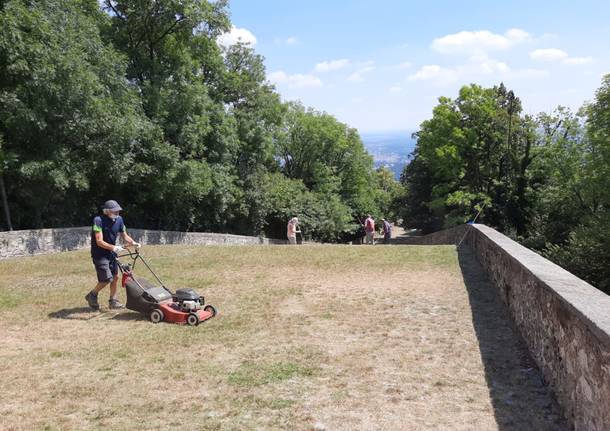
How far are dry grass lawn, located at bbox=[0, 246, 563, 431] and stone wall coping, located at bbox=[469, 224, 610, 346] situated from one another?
976 millimetres

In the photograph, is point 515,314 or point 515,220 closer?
point 515,314

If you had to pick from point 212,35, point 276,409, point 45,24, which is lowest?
point 276,409

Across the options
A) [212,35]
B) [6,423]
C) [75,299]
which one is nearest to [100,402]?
[6,423]

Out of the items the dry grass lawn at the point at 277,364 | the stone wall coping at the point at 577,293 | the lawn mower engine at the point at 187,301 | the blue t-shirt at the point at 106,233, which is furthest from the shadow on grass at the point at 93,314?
the stone wall coping at the point at 577,293

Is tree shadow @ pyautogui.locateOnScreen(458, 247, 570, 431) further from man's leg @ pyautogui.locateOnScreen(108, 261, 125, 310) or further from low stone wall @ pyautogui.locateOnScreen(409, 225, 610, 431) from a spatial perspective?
man's leg @ pyautogui.locateOnScreen(108, 261, 125, 310)

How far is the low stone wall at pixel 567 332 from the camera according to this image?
3436 millimetres

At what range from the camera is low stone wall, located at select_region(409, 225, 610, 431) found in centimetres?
344

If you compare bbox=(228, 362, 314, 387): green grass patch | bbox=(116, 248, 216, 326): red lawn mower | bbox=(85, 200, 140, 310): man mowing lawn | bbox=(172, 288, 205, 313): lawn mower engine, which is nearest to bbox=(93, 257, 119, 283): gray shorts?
bbox=(85, 200, 140, 310): man mowing lawn

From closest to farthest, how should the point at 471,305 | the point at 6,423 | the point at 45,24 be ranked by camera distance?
the point at 6,423
the point at 471,305
the point at 45,24

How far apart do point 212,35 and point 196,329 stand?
74.4 feet

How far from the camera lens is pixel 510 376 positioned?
507 centimetres

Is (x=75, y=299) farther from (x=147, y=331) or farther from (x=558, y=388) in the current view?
(x=558, y=388)

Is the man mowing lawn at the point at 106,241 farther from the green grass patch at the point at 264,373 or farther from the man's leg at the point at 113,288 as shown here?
the green grass patch at the point at 264,373

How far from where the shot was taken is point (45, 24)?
15.7m
